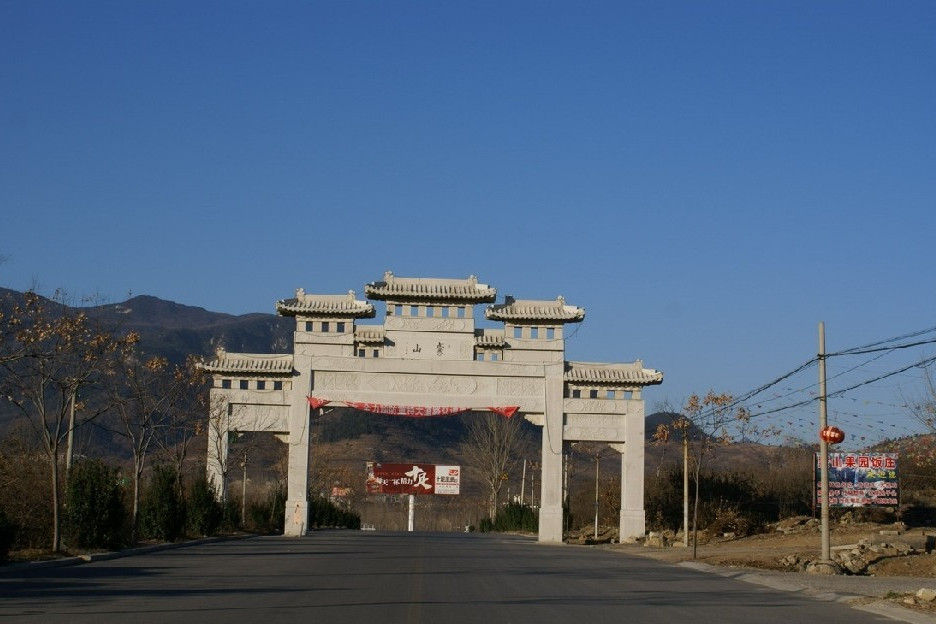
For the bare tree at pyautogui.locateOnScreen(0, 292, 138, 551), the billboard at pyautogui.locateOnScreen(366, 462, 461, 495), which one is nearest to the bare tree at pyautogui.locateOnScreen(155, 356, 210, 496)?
the bare tree at pyautogui.locateOnScreen(0, 292, 138, 551)

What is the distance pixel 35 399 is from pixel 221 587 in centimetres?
1214

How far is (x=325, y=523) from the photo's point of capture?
215 feet

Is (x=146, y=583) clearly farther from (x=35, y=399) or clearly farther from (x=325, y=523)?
(x=325, y=523)

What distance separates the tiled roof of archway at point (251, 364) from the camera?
44969 millimetres

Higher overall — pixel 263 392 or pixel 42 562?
pixel 263 392

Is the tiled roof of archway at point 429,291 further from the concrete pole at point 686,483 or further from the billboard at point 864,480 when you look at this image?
the billboard at point 864,480

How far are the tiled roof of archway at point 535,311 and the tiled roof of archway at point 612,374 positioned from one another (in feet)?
6.80

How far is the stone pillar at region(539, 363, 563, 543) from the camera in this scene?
44750 mm

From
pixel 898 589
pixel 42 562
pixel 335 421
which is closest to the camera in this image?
pixel 898 589

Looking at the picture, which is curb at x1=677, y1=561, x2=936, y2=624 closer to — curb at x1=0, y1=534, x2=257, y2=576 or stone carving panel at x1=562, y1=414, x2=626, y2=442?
curb at x1=0, y1=534, x2=257, y2=576

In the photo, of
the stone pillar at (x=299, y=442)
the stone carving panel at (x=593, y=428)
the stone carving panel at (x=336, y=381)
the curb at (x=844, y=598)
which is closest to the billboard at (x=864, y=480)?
the stone carving panel at (x=593, y=428)

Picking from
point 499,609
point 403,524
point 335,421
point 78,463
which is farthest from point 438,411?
point 335,421

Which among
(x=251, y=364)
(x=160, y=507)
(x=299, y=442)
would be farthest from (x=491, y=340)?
(x=160, y=507)

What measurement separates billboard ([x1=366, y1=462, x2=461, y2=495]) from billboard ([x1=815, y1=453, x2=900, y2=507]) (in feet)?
112
